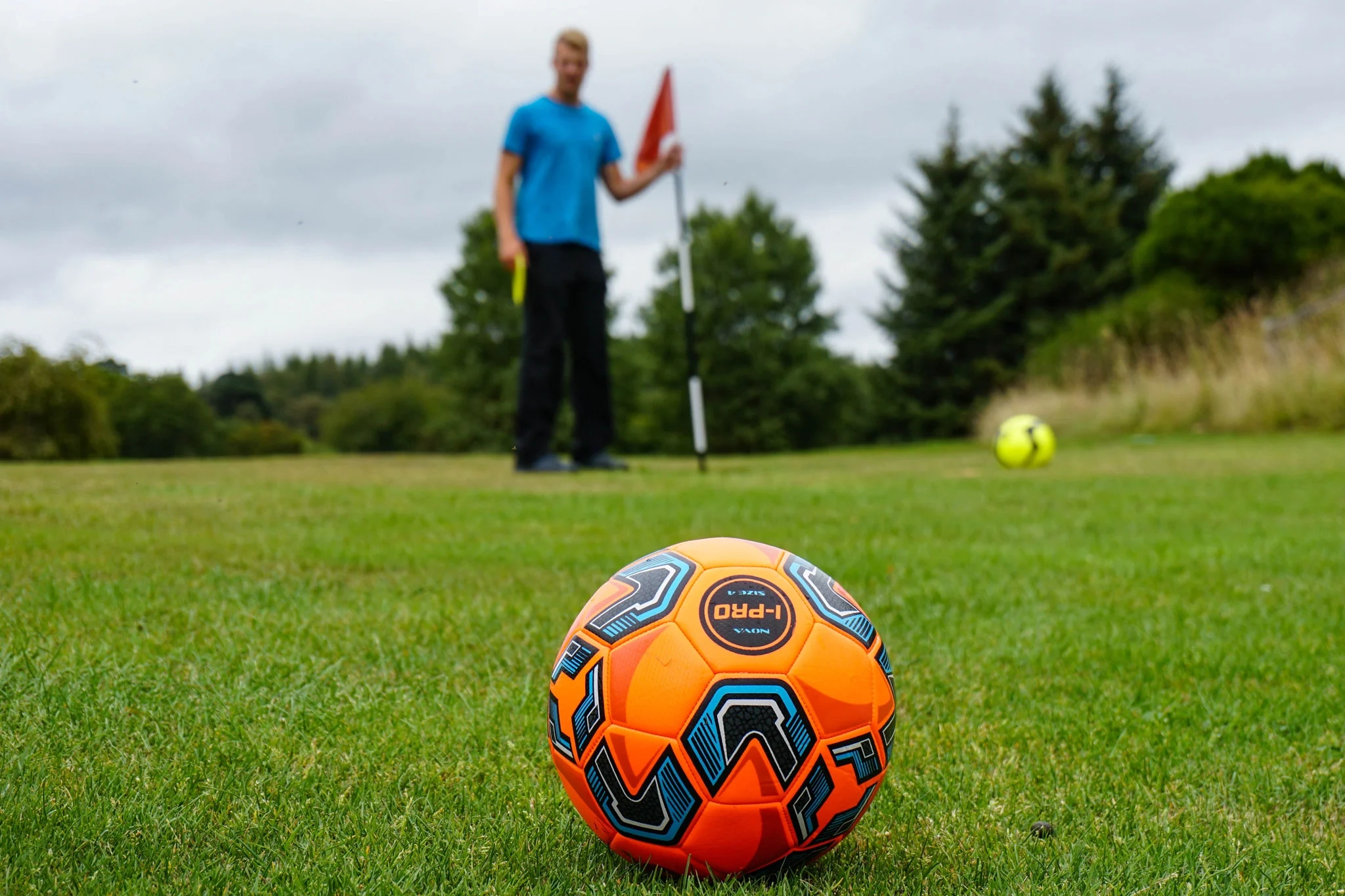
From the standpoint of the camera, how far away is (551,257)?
7598 mm

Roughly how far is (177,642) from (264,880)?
147cm

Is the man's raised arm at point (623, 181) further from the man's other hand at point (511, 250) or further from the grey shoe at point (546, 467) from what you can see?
the grey shoe at point (546, 467)

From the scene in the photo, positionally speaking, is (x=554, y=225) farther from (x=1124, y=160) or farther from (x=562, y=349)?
(x=1124, y=160)

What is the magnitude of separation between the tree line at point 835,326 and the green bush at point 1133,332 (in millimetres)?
64

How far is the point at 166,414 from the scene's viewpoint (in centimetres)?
855

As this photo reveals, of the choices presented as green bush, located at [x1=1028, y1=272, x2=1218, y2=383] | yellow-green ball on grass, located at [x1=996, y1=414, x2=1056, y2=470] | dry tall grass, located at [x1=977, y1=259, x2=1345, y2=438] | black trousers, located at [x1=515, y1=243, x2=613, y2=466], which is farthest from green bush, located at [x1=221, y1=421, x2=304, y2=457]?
green bush, located at [x1=1028, y1=272, x2=1218, y2=383]

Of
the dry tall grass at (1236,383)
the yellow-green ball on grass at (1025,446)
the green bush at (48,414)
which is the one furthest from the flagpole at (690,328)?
the dry tall grass at (1236,383)

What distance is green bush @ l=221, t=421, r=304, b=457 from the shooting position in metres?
9.21

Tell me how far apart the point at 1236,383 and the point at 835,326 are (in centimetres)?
3057

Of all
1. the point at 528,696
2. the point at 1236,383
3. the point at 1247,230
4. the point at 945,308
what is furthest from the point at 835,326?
the point at 528,696

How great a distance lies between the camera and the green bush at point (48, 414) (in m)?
10.5

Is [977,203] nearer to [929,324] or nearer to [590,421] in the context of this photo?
[929,324]

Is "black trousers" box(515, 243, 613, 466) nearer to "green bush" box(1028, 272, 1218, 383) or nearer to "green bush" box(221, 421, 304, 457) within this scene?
"green bush" box(221, 421, 304, 457)

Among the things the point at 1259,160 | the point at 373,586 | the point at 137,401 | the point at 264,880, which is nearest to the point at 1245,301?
the point at 1259,160
